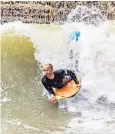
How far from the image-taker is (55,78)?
9.10 feet

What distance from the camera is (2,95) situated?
3.04 m

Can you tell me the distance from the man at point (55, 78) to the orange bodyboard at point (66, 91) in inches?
0.8

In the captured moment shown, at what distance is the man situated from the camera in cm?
276

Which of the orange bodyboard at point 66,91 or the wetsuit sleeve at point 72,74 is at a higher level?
the wetsuit sleeve at point 72,74

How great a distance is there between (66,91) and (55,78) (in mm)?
126

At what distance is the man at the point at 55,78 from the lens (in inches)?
109

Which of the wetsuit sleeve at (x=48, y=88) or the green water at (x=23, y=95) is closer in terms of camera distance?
the green water at (x=23, y=95)

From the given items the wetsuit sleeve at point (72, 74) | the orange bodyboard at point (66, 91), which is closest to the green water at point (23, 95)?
the orange bodyboard at point (66, 91)

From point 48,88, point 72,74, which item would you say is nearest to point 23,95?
point 48,88

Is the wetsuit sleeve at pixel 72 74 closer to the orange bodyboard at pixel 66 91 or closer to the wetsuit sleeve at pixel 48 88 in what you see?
the orange bodyboard at pixel 66 91

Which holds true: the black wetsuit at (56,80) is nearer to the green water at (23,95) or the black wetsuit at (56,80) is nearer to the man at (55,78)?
the man at (55,78)

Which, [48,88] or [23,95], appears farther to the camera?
[23,95]

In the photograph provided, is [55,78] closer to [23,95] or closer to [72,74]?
[72,74]

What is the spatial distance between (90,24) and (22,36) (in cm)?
55
